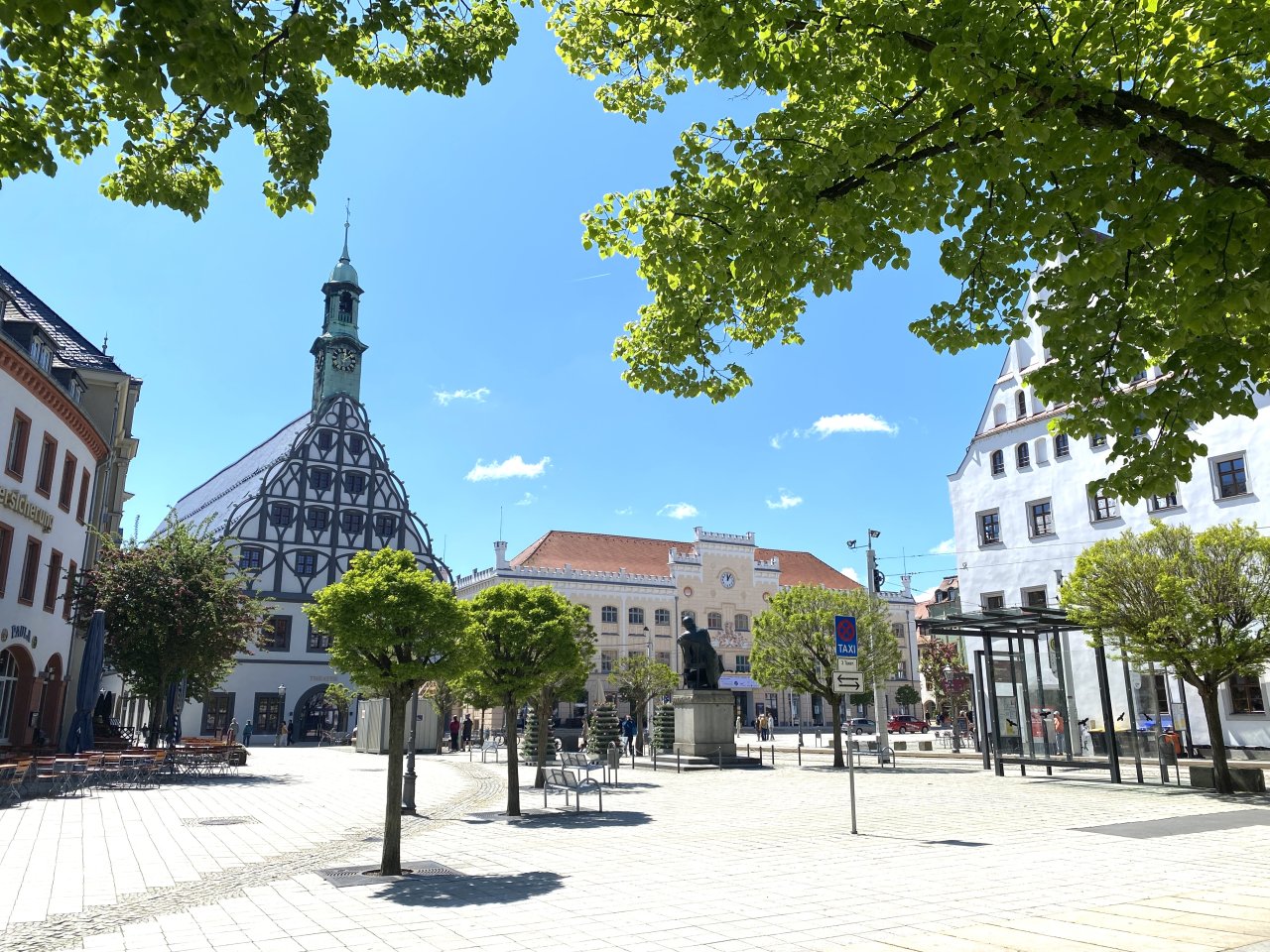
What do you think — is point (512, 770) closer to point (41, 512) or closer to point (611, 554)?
point (41, 512)

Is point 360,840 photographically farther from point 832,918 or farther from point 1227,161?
point 1227,161

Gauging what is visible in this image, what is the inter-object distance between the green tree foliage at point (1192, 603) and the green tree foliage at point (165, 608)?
994 inches

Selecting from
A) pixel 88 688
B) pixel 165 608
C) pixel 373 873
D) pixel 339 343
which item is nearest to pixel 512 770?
pixel 373 873

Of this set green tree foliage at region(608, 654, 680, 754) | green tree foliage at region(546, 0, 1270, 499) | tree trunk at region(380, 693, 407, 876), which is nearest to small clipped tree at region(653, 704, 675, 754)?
green tree foliage at region(608, 654, 680, 754)

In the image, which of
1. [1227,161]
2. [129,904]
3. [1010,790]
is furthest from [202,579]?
[1227,161]

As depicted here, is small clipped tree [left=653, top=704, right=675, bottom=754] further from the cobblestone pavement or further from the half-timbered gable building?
the half-timbered gable building

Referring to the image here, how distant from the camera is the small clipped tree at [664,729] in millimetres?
32938

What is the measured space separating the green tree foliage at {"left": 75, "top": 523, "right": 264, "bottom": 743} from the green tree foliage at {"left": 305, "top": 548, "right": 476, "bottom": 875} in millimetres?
18973

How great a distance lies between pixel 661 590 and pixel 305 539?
96.8ft

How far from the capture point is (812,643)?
99.0ft

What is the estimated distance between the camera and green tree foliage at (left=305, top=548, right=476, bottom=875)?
11.2 metres

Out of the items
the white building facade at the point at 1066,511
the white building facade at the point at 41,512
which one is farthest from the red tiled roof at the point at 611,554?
the white building facade at the point at 41,512

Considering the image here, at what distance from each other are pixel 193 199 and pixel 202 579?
24.5 meters

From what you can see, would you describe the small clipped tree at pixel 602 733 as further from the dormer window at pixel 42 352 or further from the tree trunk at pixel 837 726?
the dormer window at pixel 42 352
